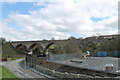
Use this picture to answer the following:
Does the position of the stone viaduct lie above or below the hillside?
above

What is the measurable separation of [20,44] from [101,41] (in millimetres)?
50872

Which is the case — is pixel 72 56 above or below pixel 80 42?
below

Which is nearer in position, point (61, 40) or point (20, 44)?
point (61, 40)

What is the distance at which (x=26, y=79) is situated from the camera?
16656 mm

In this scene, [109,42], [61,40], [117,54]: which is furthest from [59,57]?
[61,40]

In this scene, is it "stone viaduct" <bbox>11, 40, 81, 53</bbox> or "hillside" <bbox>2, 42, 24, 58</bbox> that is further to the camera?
"hillside" <bbox>2, 42, 24, 58</bbox>

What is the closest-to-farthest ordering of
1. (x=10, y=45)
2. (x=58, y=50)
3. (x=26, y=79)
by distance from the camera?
(x=26, y=79) → (x=58, y=50) → (x=10, y=45)

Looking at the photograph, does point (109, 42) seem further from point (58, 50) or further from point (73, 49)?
point (58, 50)

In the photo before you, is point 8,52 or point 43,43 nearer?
point 8,52

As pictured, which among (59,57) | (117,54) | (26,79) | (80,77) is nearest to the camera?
(80,77)

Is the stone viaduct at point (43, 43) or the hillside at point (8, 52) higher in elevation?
the stone viaduct at point (43, 43)

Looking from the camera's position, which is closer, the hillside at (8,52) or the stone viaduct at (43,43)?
the stone viaduct at (43,43)

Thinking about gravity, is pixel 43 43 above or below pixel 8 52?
above

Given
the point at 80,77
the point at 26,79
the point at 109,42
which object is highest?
the point at 109,42
